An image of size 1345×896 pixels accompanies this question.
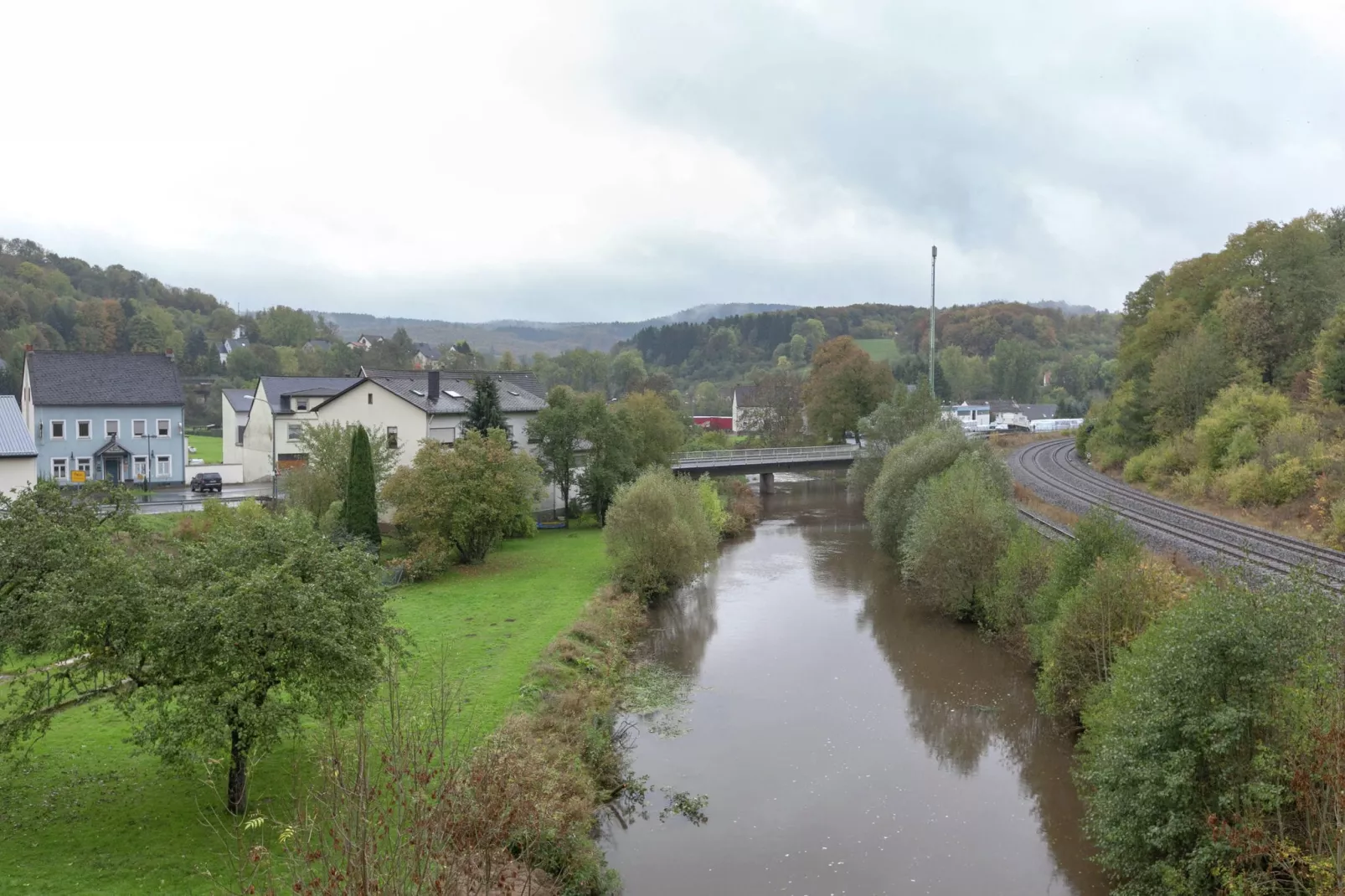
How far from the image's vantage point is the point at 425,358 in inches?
5655

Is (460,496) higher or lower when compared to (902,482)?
lower

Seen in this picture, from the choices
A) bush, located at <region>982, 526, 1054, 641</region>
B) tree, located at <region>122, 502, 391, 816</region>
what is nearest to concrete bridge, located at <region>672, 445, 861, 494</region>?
bush, located at <region>982, 526, 1054, 641</region>

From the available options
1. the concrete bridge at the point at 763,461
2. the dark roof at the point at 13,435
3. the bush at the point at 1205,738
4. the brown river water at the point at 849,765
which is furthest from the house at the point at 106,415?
the bush at the point at 1205,738

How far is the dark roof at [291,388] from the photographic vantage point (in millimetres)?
50750

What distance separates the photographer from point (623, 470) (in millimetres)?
45781

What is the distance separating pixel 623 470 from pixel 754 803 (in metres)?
28.8

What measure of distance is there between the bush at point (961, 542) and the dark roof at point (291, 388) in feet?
106

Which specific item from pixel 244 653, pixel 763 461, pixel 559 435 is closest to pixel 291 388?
pixel 559 435

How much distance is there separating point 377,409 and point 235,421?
1788 cm

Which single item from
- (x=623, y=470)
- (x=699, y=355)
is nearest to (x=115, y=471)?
(x=623, y=470)

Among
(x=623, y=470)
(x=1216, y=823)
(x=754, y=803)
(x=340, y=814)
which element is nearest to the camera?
(x=340, y=814)

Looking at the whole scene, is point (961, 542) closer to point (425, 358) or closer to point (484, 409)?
point (484, 409)

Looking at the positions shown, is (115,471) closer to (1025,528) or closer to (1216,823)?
(1025,528)

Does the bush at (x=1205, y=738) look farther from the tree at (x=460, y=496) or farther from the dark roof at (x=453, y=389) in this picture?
the dark roof at (x=453, y=389)
